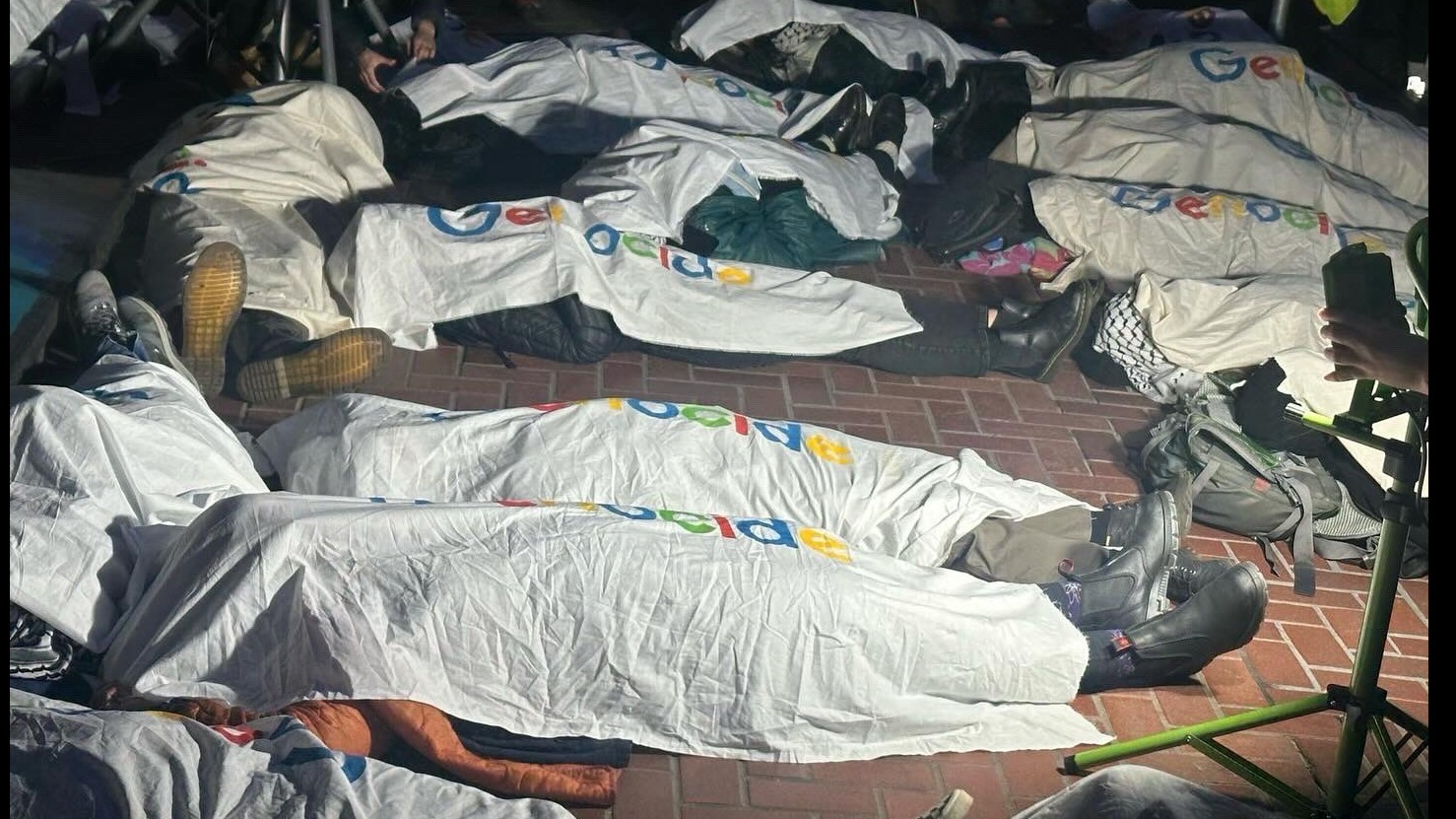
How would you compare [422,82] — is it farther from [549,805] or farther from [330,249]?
[549,805]

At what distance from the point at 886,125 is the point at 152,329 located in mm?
3470

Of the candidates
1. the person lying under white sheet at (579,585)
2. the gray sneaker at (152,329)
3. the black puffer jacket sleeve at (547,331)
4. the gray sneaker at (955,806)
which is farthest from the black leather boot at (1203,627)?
the gray sneaker at (152,329)

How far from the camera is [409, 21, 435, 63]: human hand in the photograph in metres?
6.56

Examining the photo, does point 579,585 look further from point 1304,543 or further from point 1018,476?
point 1304,543

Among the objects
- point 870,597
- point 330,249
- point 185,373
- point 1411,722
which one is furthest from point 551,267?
point 1411,722

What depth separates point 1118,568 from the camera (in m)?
3.72

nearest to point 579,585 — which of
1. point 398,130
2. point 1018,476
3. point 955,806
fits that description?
point 955,806

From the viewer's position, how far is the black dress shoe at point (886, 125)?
20.5ft

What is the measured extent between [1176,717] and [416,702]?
1.98 metres

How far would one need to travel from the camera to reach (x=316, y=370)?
14.5ft

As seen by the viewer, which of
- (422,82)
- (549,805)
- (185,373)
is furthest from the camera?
(422,82)

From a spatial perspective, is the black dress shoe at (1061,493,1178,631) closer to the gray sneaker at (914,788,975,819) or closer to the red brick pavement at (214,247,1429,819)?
the red brick pavement at (214,247,1429,819)

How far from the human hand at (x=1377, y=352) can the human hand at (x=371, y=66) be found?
4.71 meters

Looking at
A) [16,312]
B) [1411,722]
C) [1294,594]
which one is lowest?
[1294,594]
